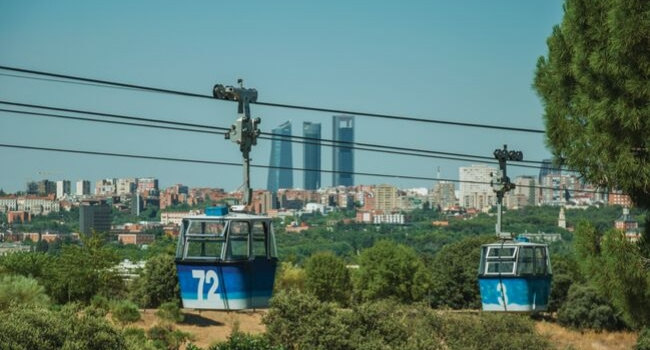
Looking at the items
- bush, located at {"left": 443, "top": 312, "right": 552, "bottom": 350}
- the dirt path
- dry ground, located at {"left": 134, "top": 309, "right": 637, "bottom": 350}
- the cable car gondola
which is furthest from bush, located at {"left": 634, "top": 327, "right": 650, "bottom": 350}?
the cable car gondola

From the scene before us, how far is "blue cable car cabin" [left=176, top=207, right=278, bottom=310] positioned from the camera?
22.8 metres

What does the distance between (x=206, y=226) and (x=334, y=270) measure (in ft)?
259

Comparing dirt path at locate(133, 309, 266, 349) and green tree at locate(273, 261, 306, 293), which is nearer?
dirt path at locate(133, 309, 266, 349)

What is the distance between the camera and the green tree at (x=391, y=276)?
322 feet

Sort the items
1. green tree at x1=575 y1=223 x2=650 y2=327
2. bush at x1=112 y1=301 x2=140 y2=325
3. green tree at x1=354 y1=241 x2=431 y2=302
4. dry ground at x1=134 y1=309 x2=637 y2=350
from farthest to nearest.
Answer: green tree at x1=354 y1=241 x2=431 y2=302
dry ground at x1=134 y1=309 x2=637 y2=350
bush at x1=112 y1=301 x2=140 y2=325
green tree at x1=575 y1=223 x2=650 y2=327

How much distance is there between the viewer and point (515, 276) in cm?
3244

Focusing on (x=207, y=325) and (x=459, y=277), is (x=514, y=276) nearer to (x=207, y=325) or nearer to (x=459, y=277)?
(x=207, y=325)

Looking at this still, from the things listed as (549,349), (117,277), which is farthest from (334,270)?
(549,349)

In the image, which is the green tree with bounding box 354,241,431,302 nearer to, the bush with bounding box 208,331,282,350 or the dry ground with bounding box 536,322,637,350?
the dry ground with bounding box 536,322,637,350

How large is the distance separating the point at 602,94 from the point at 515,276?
1489 cm

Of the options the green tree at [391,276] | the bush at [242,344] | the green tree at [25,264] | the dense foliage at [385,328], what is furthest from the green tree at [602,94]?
the green tree at [391,276]

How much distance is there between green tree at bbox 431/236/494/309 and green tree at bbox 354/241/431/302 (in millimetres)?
2280

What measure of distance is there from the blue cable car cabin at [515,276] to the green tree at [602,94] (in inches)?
510

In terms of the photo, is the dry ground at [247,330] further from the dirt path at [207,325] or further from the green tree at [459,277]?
the green tree at [459,277]
